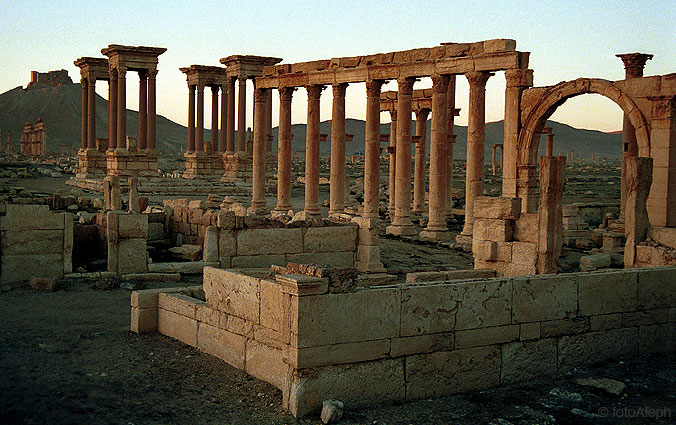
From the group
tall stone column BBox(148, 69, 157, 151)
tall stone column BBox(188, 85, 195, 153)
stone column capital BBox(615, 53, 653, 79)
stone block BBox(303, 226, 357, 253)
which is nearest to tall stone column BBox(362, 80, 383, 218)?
stone column capital BBox(615, 53, 653, 79)

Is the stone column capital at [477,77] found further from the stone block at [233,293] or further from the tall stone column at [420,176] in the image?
the stone block at [233,293]

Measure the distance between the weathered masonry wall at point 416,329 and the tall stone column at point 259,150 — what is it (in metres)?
19.6

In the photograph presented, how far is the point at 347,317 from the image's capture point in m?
8.12

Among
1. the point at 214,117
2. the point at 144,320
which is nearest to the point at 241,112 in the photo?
the point at 214,117

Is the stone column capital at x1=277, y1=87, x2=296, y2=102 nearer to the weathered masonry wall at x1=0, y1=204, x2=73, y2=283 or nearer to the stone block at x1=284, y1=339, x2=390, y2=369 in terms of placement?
the weathered masonry wall at x1=0, y1=204, x2=73, y2=283

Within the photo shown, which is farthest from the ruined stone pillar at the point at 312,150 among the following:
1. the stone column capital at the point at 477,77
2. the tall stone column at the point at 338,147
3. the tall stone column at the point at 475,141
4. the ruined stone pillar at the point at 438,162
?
the stone column capital at the point at 477,77

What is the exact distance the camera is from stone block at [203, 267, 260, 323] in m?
8.89

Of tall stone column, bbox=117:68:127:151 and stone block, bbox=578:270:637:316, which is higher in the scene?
tall stone column, bbox=117:68:127:151

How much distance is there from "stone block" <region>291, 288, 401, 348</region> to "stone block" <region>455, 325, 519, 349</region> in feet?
3.04

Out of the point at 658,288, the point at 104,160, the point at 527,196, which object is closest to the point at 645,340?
the point at 658,288

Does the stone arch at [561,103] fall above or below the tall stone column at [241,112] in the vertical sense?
below

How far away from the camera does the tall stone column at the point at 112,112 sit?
40125 mm

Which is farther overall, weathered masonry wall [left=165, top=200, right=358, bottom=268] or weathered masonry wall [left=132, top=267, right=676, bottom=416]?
weathered masonry wall [left=165, top=200, right=358, bottom=268]

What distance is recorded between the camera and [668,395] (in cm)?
897
